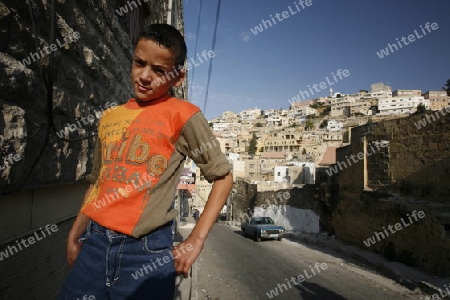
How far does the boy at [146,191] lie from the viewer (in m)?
1.34

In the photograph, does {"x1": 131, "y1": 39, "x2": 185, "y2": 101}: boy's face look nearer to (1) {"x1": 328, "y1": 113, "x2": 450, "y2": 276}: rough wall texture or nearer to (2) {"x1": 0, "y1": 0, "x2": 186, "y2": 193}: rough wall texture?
(2) {"x1": 0, "y1": 0, "x2": 186, "y2": 193}: rough wall texture

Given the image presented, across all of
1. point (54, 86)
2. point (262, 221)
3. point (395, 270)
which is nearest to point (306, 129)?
point (262, 221)

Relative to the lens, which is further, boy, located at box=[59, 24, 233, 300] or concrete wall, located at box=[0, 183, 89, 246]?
concrete wall, located at box=[0, 183, 89, 246]

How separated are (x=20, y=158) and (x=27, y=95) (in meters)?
0.40

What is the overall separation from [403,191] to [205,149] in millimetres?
10795

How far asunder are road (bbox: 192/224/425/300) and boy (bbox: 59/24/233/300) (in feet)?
17.4

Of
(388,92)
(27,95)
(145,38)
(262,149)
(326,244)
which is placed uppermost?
(388,92)

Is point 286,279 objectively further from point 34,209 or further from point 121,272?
point 121,272

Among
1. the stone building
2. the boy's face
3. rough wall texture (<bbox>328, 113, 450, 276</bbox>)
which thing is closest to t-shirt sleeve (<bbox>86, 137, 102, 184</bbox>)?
the boy's face

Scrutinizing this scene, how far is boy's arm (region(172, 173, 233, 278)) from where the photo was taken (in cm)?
137

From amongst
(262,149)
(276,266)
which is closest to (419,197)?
(276,266)

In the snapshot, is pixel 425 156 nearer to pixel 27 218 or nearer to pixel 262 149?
pixel 27 218

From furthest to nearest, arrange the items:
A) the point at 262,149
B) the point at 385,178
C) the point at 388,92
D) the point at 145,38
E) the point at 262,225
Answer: the point at 388,92 < the point at 262,149 < the point at 262,225 < the point at 385,178 < the point at 145,38

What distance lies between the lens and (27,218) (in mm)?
1897
